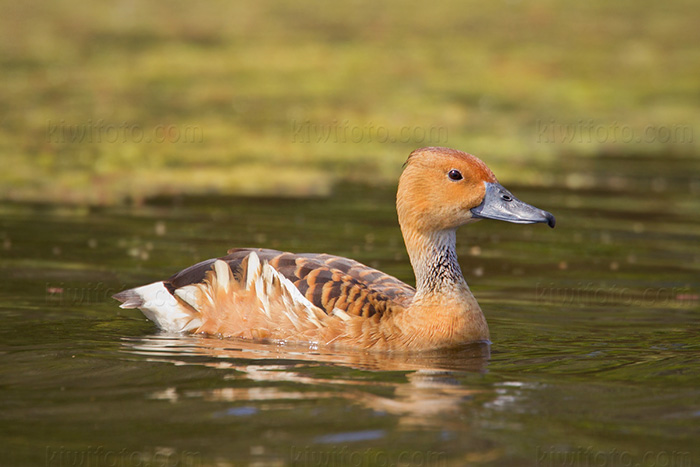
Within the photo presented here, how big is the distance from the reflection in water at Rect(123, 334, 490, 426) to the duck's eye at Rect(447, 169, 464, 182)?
1.32 metres

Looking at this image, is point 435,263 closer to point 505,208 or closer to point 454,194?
point 454,194

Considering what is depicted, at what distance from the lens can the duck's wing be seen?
27.2 ft

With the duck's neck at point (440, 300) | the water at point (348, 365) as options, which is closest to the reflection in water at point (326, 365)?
the water at point (348, 365)

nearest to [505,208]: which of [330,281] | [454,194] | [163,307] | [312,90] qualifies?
[454,194]

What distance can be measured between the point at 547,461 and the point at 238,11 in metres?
27.8

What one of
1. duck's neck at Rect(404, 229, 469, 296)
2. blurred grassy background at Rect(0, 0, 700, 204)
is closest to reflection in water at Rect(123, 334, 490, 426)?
duck's neck at Rect(404, 229, 469, 296)

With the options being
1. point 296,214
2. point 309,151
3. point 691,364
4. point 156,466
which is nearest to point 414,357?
point 691,364

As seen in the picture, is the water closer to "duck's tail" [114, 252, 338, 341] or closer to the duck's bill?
"duck's tail" [114, 252, 338, 341]

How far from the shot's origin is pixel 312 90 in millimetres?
22375

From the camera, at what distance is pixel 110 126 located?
726 inches

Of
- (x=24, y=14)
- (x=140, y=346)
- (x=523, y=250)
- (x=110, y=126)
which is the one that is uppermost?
(x=24, y=14)

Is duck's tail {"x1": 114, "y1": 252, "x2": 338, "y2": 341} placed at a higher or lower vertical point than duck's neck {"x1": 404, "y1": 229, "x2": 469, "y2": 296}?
lower

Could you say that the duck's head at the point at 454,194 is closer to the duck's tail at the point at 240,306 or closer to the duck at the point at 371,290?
the duck at the point at 371,290

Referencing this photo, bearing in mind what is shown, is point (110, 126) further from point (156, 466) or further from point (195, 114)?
point (156, 466)
